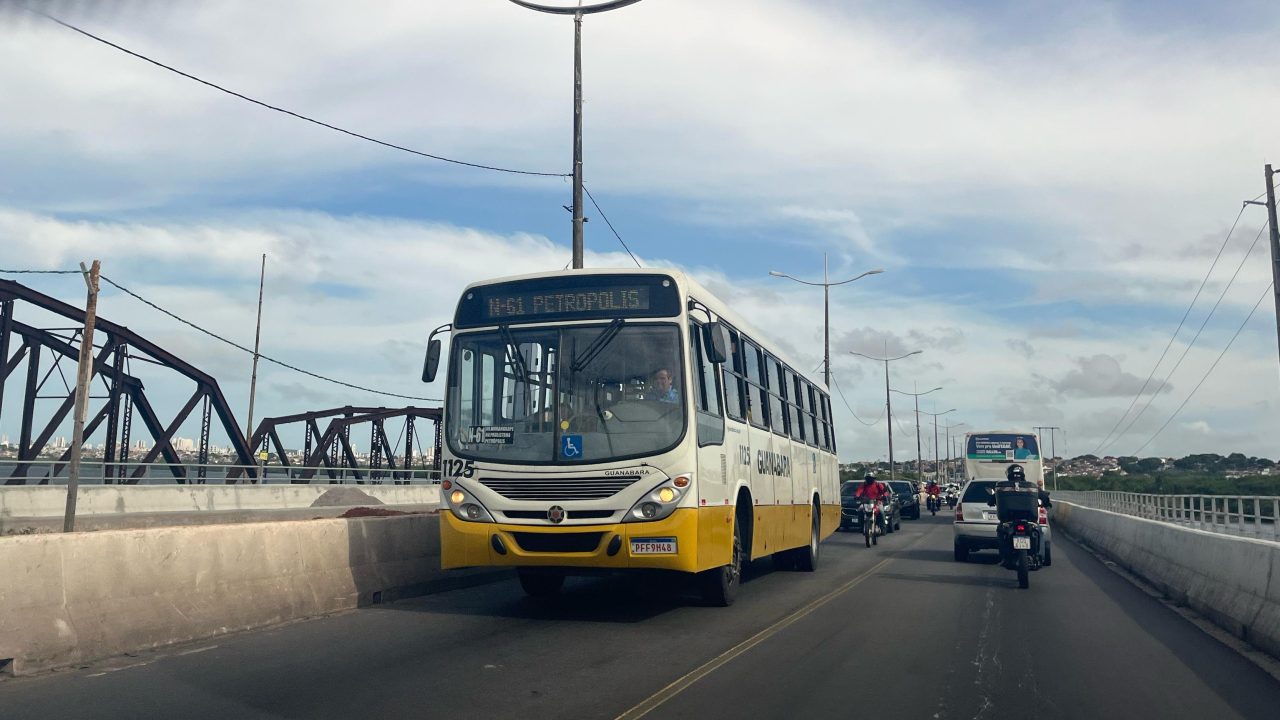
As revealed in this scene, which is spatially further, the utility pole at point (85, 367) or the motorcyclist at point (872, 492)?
the motorcyclist at point (872, 492)

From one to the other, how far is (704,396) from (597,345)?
3.95ft

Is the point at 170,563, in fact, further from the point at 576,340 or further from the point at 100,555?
the point at 576,340

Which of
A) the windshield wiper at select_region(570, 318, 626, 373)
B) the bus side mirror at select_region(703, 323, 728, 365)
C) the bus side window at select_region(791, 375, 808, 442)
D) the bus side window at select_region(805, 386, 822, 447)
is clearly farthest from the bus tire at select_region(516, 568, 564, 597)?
the bus side window at select_region(805, 386, 822, 447)

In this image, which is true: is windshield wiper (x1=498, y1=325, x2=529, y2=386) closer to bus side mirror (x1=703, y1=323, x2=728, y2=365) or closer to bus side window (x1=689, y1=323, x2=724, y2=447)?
bus side window (x1=689, y1=323, x2=724, y2=447)

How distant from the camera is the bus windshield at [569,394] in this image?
10.6 m

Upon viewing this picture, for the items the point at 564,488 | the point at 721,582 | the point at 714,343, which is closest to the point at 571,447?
the point at 564,488

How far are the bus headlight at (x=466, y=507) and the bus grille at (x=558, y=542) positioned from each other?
1.21 feet

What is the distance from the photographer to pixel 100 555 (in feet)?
26.2

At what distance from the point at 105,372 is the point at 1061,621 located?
128 ft

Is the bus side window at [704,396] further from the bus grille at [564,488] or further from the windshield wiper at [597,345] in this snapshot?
the bus grille at [564,488]

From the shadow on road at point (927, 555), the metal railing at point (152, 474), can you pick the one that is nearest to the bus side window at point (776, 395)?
the shadow on road at point (927, 555)

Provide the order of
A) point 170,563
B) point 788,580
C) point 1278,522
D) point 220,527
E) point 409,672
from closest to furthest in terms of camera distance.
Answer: point 409,672, point 170,563, point 220,527, point 788,580, point 1278,522

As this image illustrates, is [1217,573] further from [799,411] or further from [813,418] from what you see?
[813,418]

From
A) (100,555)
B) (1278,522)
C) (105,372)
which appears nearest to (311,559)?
(100,555)
